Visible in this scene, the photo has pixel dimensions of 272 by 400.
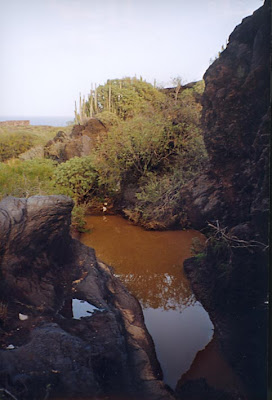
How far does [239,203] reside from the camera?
3311mm

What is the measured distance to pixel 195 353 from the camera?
2.94m

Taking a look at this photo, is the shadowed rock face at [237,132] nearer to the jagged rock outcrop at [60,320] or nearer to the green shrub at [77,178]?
the green shrub at [77,178]

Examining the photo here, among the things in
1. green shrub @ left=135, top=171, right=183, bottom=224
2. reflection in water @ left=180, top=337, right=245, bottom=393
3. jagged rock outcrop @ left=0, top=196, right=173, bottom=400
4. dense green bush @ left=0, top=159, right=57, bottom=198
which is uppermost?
dense green bush @ left=0, top=159, right=57, bottom=198

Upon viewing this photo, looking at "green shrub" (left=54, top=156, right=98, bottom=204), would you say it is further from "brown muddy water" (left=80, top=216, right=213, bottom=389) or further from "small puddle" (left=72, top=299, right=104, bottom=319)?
"small puddle" (left=72, top=299, right=104, bottom=319)

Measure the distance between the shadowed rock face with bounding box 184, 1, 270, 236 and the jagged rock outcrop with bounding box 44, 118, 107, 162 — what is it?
1268mm

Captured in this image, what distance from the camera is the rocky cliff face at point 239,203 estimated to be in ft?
9.49

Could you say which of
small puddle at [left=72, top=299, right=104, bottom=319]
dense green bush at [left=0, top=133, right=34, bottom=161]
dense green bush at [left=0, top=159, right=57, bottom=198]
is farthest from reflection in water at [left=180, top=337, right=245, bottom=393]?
dense green bush at [left=0, top=133, right=34, bottom=161]

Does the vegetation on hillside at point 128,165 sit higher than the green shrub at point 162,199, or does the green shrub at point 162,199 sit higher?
the vegetation on hillside at point 128,165

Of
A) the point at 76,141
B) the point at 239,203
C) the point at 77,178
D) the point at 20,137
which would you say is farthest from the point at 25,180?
the point at 239,203

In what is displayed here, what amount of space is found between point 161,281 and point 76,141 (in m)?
2.01

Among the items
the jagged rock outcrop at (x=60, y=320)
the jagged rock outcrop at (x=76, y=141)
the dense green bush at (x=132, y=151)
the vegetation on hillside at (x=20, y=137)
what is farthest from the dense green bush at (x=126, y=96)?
the jagged rock outcrop at (x=60, y=320)

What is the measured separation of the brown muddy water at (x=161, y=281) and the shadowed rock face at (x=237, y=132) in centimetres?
44

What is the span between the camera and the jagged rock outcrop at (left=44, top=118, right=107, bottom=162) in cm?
397

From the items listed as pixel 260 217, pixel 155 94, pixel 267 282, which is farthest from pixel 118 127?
pixel 267 282
